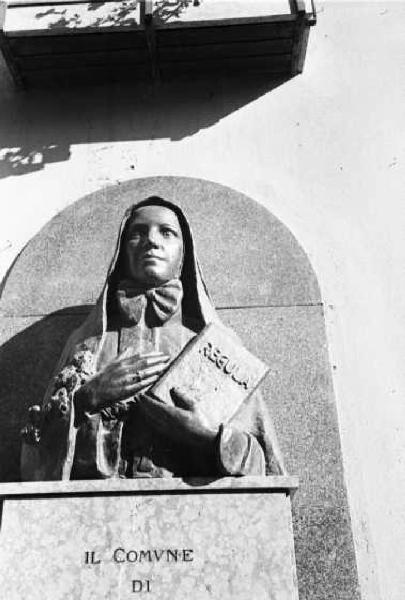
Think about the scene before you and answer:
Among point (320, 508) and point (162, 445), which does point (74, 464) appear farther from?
point (320, 508)

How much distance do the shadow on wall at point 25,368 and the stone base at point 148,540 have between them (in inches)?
62.3

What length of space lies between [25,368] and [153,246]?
65.5 inches

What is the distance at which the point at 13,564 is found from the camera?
382 centimetres

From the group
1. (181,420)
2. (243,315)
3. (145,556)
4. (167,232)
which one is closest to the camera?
(145,556)

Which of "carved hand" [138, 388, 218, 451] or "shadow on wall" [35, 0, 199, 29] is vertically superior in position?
"shadow on wall" [35, 0, 199, 29]

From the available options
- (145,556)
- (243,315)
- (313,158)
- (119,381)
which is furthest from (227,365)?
(313,158)

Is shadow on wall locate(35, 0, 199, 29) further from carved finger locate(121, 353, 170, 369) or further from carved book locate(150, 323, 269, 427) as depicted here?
carved finger locate(121, 353, 170, 369)

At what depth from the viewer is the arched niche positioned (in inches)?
207

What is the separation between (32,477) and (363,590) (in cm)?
239

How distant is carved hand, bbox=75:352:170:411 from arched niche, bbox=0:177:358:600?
4.67ft

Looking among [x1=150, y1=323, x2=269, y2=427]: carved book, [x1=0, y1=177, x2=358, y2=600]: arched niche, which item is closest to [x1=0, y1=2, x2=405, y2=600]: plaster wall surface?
[x1=0, y1=177, x2=358, y2=600]: arched niche

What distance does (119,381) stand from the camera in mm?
4332

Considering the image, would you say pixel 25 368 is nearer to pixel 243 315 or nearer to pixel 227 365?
pixel 243 315

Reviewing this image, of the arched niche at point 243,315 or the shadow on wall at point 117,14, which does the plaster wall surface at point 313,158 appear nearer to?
the arched niche at point 243,315
